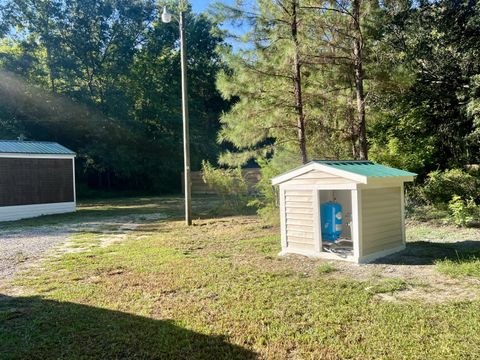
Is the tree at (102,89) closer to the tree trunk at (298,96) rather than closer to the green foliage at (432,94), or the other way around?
the green foliage at (432,94)

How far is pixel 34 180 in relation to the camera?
12867 mm

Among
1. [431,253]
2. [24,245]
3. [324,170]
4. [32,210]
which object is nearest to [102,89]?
[32,210]

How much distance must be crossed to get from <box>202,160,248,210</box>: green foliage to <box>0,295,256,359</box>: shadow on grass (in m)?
7.51

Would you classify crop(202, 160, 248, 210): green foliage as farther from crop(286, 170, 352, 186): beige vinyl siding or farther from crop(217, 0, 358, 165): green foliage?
crop(286, 170, 352, 186): beige vinyl siding

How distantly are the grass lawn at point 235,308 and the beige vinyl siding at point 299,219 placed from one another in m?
0.40

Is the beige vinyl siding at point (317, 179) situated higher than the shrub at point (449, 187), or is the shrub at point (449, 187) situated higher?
the beige vinyl siding at point (317, 179)

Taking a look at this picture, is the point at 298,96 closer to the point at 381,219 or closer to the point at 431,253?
the point at 381,219

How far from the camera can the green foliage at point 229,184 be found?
11.1 meters

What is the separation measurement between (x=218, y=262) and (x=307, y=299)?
75.9 inches

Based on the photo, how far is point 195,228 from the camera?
29.1 ft

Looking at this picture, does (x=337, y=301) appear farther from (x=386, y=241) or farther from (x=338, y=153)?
(x=338, y=153)

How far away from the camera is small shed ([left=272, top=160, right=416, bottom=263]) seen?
511 centimetres

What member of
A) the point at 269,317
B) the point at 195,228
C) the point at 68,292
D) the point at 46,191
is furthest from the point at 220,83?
the point at 46,191


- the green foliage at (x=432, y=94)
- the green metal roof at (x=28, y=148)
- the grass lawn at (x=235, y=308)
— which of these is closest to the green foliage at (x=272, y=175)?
the green foliage at (x=432, y=94)
